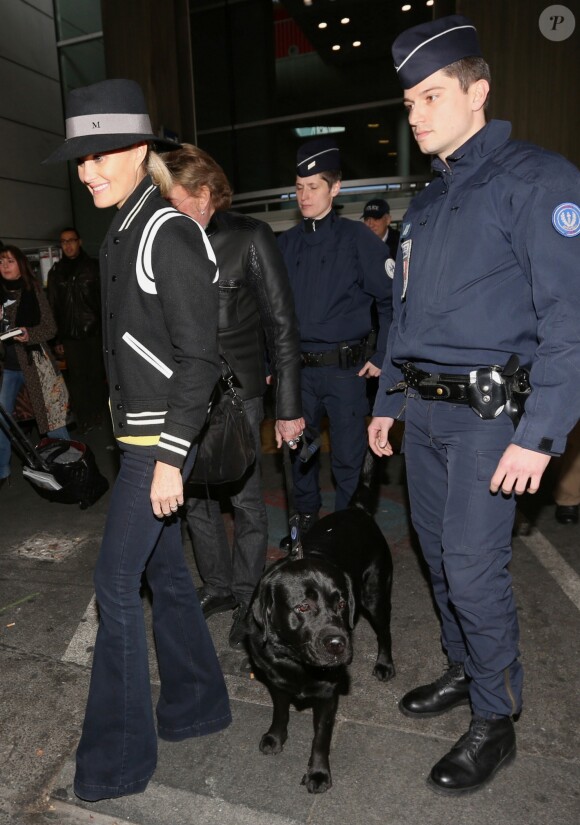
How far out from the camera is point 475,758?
2.34 meters

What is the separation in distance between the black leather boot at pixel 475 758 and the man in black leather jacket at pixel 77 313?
265 inches

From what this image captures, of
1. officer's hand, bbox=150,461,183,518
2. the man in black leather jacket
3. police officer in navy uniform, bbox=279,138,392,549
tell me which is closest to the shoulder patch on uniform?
officer's hand, bbox=150,461,183,518

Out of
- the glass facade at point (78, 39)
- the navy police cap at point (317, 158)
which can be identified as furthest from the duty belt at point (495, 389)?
the glass facade at point (78, 39)

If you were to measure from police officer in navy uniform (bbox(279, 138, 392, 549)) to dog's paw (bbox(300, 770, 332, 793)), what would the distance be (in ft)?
6.55

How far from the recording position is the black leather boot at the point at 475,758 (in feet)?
7.61

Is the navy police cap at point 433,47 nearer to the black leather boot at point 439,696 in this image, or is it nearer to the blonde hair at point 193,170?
the blonde hair at point 193,170

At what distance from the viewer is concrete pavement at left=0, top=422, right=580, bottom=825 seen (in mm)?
2299

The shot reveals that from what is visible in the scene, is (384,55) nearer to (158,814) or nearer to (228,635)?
(228,635)

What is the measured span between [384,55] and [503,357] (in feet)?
38.5

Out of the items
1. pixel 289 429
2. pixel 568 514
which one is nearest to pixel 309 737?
pixel 289 429

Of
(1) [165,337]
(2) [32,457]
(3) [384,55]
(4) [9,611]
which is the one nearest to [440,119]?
(1) [165,337]

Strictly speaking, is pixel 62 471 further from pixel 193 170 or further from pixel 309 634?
pixel 309 634

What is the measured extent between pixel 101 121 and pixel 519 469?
1644 mm

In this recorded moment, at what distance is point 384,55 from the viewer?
475 inches
